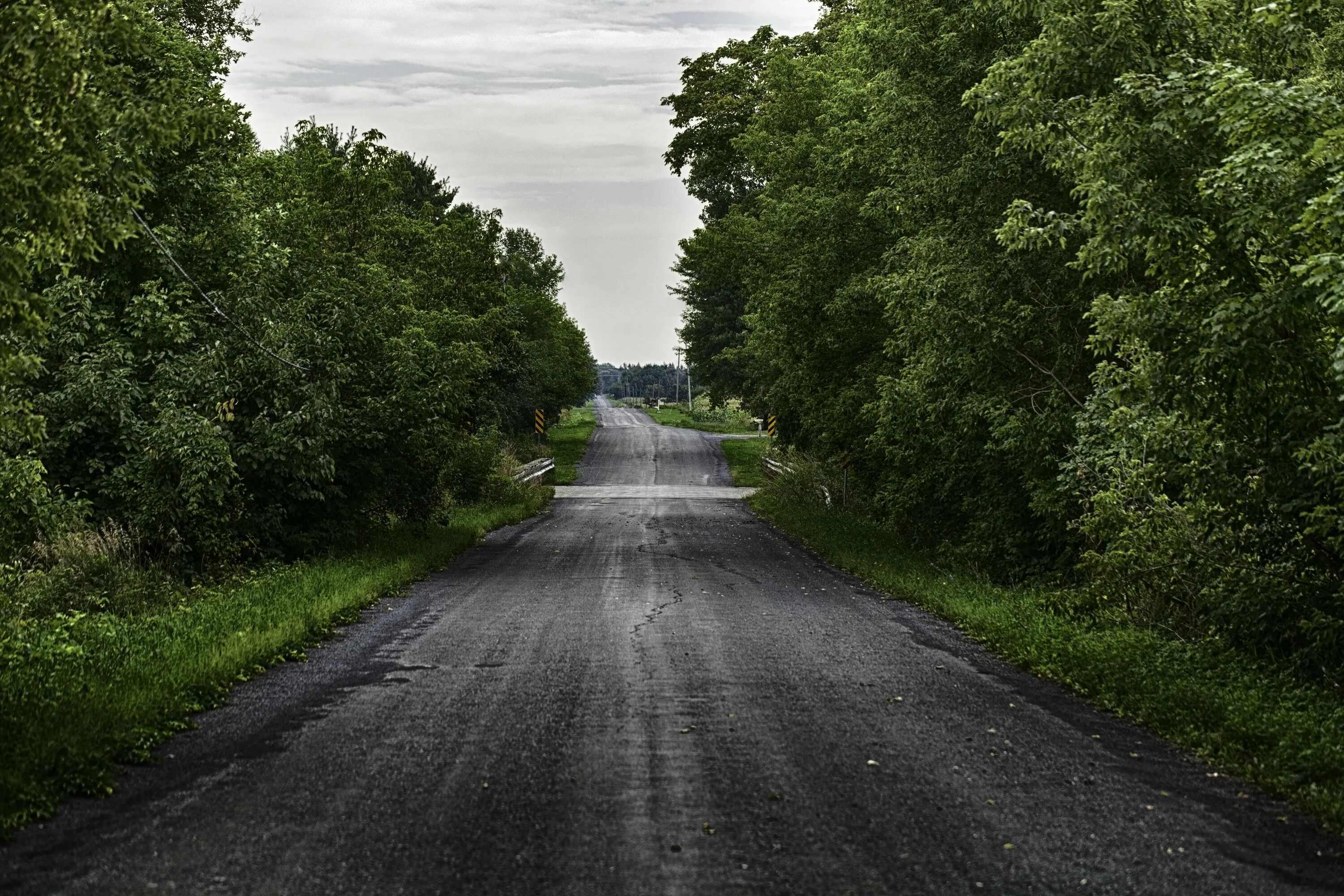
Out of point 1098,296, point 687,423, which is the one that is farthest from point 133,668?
point 687,423

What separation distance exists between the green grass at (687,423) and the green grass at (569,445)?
6397mm

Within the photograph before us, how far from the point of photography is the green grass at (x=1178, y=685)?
270 inches

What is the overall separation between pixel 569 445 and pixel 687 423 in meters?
31.4

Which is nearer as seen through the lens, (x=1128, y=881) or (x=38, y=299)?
(x=1128, y=881)

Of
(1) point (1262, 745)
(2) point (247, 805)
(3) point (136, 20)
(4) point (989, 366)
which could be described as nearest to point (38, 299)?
(3) point (136, 20)

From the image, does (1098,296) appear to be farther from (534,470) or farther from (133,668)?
(534,470)

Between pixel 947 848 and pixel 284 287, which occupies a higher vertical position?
pixel 284 287

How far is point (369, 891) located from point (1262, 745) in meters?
5.27

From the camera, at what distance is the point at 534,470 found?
40.3 metres

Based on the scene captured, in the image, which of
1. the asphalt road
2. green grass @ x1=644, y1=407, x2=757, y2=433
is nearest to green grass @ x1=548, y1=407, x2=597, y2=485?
green grass @ x1=644, y1=407, x2=757, y2=433

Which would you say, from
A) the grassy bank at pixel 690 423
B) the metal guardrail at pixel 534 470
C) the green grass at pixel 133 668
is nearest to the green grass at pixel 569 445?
the metal guardrail at pixel 534 470

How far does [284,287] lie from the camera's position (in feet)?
69.1

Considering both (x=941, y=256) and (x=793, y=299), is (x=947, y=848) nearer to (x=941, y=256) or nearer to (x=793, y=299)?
(x=941, y=256)

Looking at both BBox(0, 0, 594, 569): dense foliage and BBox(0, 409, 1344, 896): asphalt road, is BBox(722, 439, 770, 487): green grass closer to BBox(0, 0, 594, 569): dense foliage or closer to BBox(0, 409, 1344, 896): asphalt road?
BBox(0, 0, 594, 569): dense foliage
